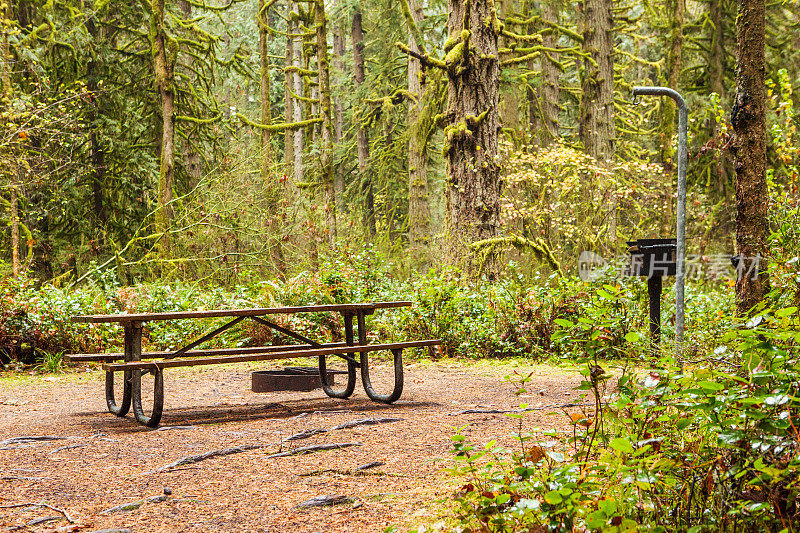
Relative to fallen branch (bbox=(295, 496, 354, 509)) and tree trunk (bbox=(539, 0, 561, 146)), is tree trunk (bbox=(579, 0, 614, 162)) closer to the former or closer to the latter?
tree trunk (bbox=(539, 0, 561, 146))

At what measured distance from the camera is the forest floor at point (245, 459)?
3.29 m

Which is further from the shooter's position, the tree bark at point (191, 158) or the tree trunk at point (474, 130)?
the tree bark at point (191, 158)

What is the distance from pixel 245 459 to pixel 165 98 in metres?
10.8

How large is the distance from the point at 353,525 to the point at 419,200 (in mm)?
14607

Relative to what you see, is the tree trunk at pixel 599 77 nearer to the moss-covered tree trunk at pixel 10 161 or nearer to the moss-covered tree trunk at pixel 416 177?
the moss-covered tree trunk at pixel 416 177

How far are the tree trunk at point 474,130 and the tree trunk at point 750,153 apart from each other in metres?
4.51

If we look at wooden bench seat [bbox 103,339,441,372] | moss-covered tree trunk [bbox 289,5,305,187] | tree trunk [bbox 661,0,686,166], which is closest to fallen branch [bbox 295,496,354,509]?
wooden bench seat [bbox 103,339,441,372]

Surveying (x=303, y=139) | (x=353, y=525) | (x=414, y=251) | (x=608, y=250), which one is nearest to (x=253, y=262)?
(x=414, y=251)

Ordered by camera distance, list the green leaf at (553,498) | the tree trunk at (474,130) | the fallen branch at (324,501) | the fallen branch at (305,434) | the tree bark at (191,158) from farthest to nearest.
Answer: the tree bark at (191,158) → the tree trunk at (474,130) → the fallen branch at (305,434) → the fallen branch at (324,501) → the green leaf at (553,498)

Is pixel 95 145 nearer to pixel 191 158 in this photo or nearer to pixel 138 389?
pixel 191 158

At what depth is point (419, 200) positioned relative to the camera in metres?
17.5

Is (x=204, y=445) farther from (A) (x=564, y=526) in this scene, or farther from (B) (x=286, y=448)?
(A) (x=564, y=526)

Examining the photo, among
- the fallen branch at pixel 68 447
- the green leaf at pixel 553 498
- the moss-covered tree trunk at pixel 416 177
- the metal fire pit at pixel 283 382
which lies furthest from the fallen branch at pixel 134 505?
the moss-covered tree trunk at pixel 416 177

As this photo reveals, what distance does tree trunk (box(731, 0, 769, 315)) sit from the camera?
6.41 meters
